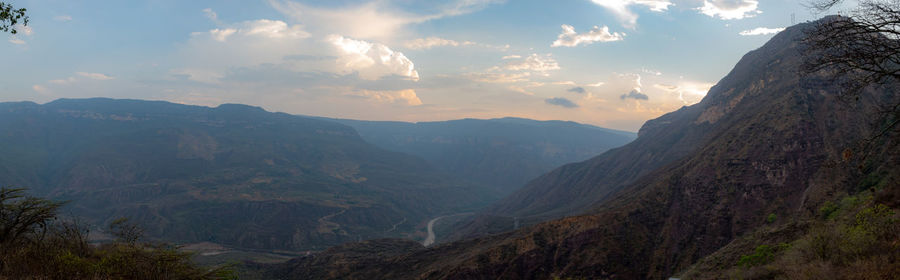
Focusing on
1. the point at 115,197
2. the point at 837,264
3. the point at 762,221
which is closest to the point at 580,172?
the point at 762,221

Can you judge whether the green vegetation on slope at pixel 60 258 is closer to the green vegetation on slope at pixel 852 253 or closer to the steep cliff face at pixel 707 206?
the green vegetation on slope at pixel 852 253

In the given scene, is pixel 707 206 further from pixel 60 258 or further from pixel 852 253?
pixel 60 258

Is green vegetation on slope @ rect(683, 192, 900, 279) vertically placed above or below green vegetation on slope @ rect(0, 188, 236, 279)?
above

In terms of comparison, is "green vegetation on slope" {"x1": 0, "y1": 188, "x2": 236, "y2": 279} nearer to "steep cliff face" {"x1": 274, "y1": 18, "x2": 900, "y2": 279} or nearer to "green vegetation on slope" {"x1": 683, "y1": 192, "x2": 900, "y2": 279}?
"green vegetation on slope" {"x1": 683, "y1": 192, "x2": 900, "y2": 279}

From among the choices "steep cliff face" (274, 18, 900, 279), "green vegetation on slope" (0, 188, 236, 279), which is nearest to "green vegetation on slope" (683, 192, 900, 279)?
"green vegetation on slope" (0, 188, 236, 279)

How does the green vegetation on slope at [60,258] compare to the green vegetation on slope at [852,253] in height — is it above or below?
below

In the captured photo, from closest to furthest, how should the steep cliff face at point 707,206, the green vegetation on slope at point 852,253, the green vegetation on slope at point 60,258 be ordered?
1. the green vegetation on slope at point 852,253
2. the green vegetation on slope at point 60,258
3. the steep cliff face at point 707,206

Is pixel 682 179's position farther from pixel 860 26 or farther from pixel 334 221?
pixel 334 221

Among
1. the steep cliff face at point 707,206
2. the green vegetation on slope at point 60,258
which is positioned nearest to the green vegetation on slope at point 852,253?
the green vegetation on slope at point 60,258

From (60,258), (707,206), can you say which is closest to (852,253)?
(60,258)

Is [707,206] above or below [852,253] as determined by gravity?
Result: below

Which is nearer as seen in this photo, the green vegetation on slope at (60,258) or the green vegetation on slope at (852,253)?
the green vegetation on slope at (852,253)
